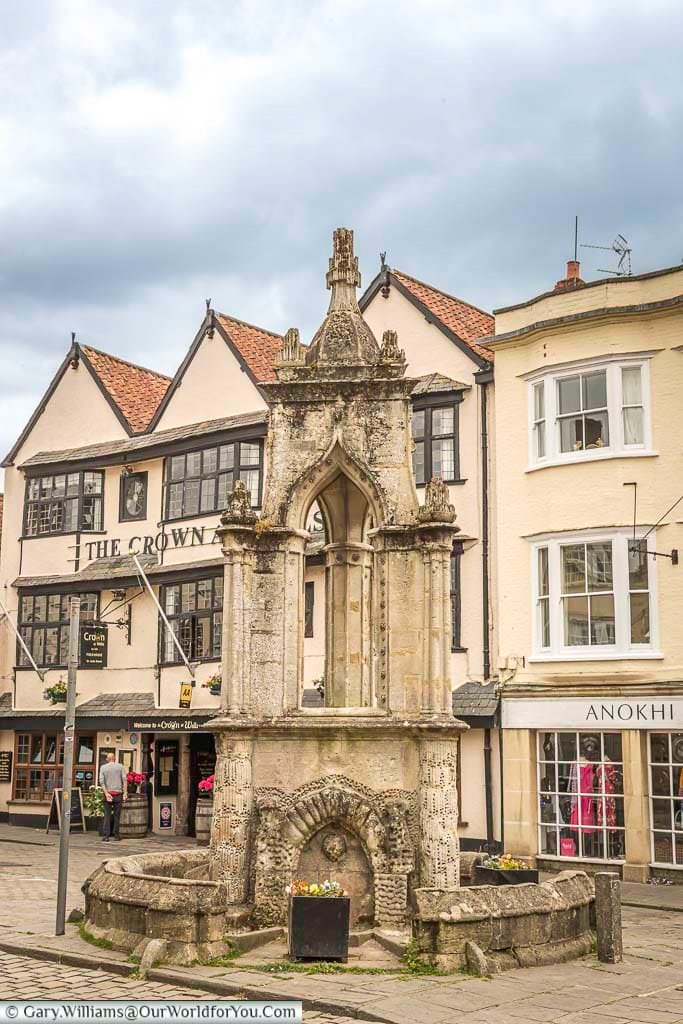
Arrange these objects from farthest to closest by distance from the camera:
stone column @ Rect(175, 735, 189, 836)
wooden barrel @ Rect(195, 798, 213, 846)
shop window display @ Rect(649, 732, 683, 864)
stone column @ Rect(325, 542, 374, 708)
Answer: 1. stone column @ Rect(175, 735, 189, 836)
2. wooden barrel @ Rect(195, 798, 213, 846)
3. shop window display @ Rect(649, 732, 683, 864)
4. stone column @ Rect(325, 542, 374, 708)

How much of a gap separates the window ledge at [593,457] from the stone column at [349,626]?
383 inches

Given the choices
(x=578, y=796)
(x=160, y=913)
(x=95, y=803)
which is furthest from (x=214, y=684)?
(x=160, y=913)

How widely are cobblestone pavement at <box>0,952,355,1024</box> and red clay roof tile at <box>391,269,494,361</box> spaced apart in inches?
717

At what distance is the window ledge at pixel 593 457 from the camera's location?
23125 mm

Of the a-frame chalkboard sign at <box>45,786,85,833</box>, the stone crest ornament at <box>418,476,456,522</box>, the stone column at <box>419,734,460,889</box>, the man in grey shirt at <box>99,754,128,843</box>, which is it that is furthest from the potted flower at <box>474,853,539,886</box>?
the a-frame chalkboard sign at <box>45,786,85,833</box>

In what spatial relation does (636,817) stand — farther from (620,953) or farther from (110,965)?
(110,965)

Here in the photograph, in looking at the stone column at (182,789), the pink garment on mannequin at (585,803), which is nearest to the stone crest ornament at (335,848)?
the pink garment on mannequin at (585,803)

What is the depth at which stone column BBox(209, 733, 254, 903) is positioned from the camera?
12.4m

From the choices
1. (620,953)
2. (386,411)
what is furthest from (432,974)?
(386,411)

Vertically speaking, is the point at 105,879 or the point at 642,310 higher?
the point at 642,310

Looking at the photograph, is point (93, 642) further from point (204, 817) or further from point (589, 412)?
point (589, 412)

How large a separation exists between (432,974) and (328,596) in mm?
5202

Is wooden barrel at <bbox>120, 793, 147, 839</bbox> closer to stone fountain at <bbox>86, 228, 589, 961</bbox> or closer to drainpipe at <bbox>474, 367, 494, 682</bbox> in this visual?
drainpipe at <bbox>474, 367, 494, 682</bbox>

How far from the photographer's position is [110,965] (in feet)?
36.0
